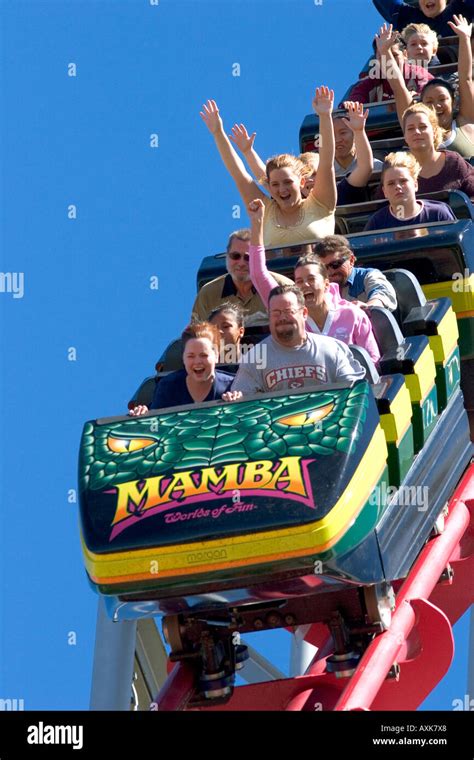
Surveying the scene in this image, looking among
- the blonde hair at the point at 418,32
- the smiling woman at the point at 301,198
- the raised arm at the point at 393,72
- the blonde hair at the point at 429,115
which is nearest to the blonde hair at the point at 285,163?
the smiling woman at the point at 301,198

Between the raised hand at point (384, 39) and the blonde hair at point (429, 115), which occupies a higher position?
the raised hand at point (384, 39)

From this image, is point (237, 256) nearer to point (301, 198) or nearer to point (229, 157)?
point (301, 198)

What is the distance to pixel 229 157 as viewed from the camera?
9.65 meters

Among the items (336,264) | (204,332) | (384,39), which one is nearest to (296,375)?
(204,332)

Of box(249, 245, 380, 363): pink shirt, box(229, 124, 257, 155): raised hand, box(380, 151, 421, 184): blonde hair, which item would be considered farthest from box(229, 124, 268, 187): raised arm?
box(249, 245, 380, 363): pink shirt

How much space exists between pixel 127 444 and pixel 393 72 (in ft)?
15.0

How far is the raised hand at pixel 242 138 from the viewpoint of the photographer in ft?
32.5

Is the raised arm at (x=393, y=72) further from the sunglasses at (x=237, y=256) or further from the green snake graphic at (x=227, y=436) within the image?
the green snake graphic at (x=227, y=436)

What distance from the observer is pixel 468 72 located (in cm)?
1057

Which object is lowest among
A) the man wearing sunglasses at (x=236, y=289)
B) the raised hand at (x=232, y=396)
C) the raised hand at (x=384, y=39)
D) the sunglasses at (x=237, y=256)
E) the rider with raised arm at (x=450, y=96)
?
the raised hand at (x=232, y=396)

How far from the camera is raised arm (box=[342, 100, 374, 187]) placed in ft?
31.4

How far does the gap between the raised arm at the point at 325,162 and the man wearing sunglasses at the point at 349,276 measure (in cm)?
86

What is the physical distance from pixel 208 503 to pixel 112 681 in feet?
5.83
